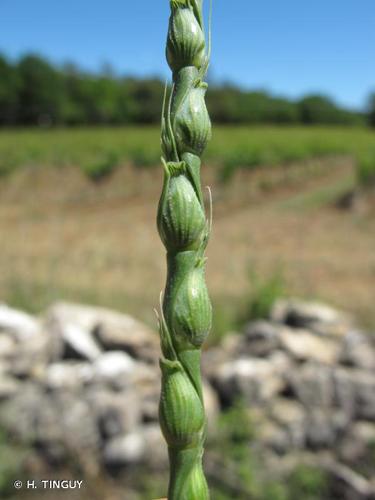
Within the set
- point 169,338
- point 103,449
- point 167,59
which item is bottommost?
point 103,449

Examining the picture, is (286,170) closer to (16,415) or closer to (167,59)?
(16,415)

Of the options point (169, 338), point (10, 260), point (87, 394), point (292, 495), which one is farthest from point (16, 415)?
point (10, 260)

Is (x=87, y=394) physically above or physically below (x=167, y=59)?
below

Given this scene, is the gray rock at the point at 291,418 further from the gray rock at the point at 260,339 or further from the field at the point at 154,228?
the field at the point at 154,228

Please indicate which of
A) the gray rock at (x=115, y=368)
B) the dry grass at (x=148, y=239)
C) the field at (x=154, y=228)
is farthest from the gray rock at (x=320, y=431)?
the dry grass at (x=148, y=239)

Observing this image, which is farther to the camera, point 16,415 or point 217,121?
point 217,121

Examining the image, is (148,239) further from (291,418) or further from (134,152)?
(134,152)
